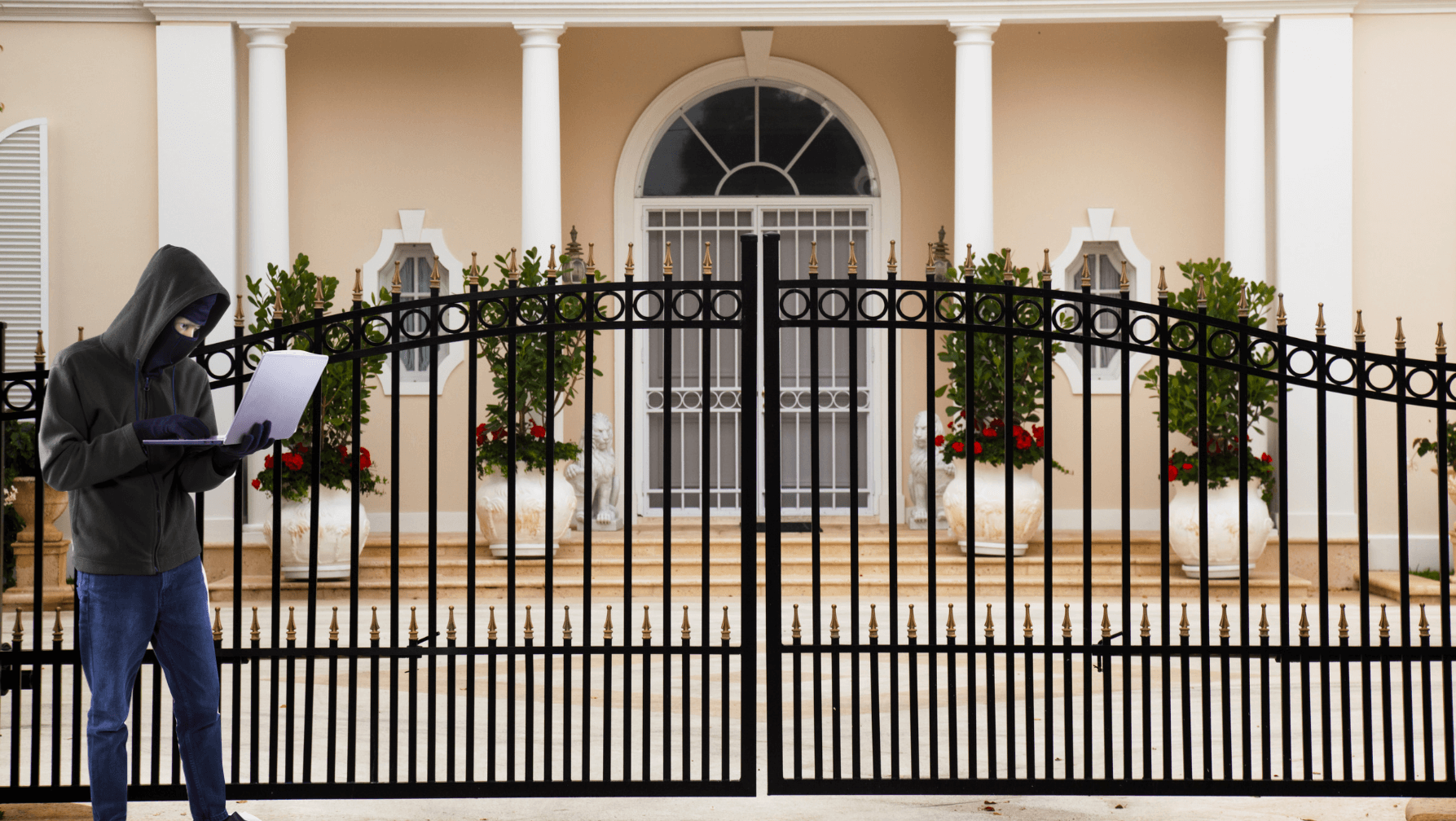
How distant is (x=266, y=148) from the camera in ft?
30.1

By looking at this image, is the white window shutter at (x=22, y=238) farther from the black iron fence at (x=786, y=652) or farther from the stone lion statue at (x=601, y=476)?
the stone lion statue at (x=601, y=476)

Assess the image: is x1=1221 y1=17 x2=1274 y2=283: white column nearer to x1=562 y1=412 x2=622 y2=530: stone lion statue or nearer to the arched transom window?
the arched transom window

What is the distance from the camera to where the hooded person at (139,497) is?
3283mm

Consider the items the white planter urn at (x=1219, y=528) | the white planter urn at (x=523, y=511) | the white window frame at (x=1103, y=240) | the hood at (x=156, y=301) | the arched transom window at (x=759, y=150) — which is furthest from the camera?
the arched transom window at (x=759, y=150)

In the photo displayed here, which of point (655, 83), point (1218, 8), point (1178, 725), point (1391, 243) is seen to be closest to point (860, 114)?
point (655, 83)

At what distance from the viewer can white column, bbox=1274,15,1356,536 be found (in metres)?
9.03

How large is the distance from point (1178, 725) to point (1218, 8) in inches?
234

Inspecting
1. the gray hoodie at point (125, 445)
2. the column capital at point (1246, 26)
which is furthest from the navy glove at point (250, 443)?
the column capital at point (1246, 26)

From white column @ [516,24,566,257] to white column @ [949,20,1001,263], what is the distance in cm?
303

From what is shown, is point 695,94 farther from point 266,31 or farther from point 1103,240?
point 1103,240

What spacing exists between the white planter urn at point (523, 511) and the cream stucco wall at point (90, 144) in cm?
327

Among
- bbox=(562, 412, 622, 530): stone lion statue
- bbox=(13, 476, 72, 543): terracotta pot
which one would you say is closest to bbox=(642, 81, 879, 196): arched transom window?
bbox=(562, 412, 622, 530): stone lion statue

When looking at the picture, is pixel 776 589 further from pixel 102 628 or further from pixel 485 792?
pixel 102 628

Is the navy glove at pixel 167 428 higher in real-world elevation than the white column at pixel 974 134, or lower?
lower
